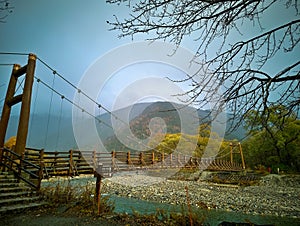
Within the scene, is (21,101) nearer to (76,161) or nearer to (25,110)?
(25,110)

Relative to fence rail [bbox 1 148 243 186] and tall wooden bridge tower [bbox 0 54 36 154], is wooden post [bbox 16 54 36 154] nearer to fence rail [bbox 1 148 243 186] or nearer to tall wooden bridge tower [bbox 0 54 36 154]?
tall wooden bridge tower [bbox 0 54 36 154]

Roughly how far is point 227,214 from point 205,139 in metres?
20.8

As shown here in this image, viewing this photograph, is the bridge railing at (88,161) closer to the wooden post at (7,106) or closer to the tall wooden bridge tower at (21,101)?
the tall wooden bridge tower at (21,101)

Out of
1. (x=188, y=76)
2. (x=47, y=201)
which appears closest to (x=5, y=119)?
(x=47, y=201)

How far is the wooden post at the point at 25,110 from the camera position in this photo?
18.9 ft

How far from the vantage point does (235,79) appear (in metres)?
1.81

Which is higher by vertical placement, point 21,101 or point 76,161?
point 21,101

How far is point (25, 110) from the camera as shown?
5965 mm

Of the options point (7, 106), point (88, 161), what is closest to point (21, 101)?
point (7, 106)

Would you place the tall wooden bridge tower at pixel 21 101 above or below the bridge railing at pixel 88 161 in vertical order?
above

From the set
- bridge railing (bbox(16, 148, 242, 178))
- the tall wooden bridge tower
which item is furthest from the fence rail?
the tall wooden bridge tower

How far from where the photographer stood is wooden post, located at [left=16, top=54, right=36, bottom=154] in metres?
5.75

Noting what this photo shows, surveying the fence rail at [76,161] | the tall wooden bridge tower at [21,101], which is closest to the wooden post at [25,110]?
the tall wooden bridge tower at [21,101]

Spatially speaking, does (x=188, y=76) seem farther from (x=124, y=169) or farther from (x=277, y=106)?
(x=124, y=169)
